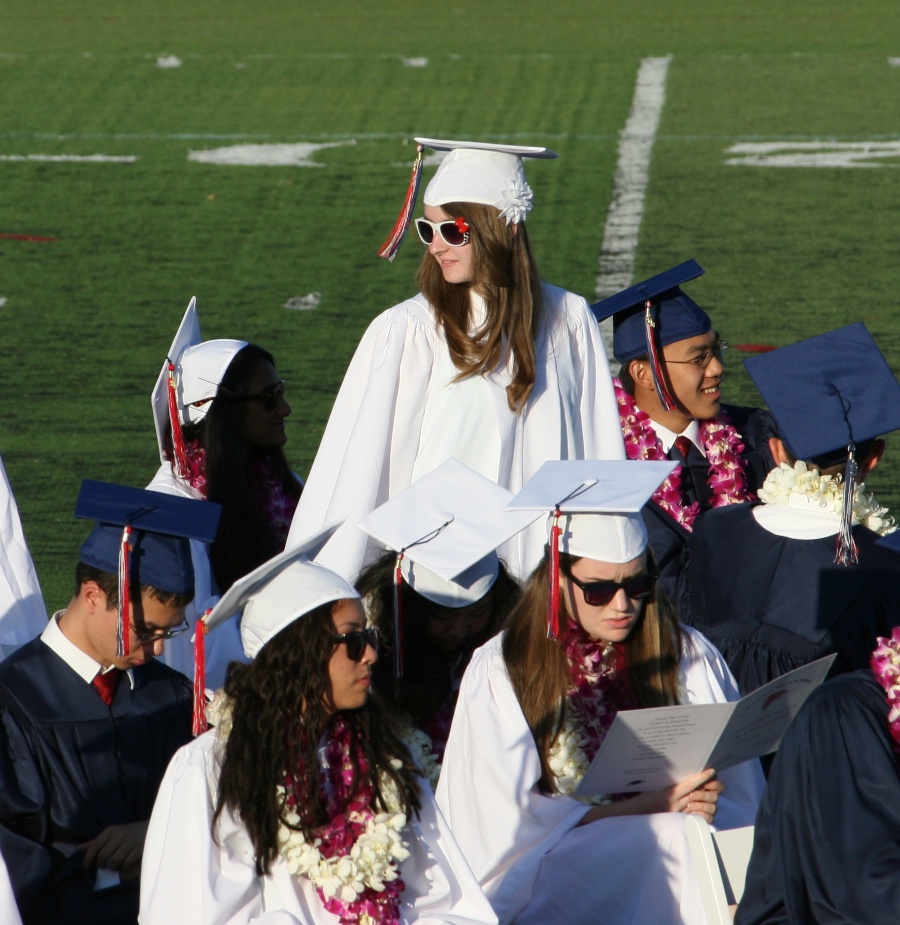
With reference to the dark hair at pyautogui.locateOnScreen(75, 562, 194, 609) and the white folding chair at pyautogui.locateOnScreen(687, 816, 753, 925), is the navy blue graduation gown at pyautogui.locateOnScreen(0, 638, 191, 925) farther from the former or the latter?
the white folding chair at pyautogui.locateOnScreen(687, 816, 753, 925)

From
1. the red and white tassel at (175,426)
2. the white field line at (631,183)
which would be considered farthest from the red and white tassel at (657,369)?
the white field line at (631,183)

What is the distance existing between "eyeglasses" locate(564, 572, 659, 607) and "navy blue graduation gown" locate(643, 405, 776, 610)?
798mm

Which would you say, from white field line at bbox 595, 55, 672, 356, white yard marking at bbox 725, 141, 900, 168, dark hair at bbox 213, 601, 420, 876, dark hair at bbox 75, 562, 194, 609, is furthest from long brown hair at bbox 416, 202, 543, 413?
white yard marking at bbox 725, 141, 900, 168

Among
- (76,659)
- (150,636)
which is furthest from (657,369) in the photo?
(76,659)

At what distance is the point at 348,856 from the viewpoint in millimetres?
3559

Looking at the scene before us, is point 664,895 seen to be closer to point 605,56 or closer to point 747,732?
point 747,732

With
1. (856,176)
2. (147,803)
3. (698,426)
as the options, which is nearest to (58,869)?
(147,803)

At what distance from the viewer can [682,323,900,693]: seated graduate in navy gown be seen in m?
4.59

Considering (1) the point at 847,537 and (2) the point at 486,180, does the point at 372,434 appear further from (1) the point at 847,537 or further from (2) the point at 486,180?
(1) the point at 847,537

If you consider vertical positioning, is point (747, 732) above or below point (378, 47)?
above

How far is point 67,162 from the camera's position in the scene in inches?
570

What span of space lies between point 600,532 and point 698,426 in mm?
1725

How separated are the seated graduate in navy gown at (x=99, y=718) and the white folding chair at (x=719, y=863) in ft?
4.16

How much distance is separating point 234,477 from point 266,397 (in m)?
0.30
